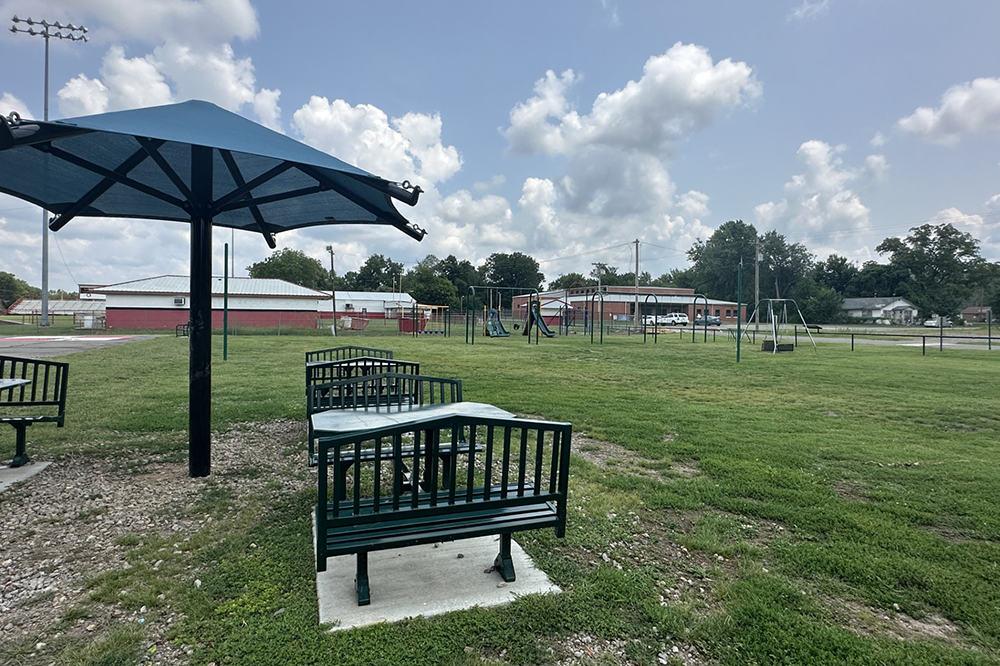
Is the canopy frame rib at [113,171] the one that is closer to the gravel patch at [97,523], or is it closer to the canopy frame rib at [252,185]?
the canopy frame rib at [252,185]

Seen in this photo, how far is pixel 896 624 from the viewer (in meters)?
2.38

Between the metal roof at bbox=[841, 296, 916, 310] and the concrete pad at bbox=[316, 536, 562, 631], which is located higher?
the metal roof at bbox=[841, 296, 916, 310]

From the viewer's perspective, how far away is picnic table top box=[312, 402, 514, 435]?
3011 mm

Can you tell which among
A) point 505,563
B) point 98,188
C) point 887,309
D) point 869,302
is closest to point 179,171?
point 98,188

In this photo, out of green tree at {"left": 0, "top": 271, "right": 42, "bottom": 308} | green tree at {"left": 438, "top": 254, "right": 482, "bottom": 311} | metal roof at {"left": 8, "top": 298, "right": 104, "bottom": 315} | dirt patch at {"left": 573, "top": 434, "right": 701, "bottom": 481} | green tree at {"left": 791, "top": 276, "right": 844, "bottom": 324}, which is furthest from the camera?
green tree at {"left": 438, "top": 254, "right": 482, "bottom": 311}

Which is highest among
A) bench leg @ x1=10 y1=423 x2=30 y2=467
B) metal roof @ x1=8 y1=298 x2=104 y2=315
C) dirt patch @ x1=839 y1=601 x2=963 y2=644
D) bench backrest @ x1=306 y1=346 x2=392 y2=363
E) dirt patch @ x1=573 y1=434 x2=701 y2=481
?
metal roof @ x1=8 y1=298 x2=104 y2=315

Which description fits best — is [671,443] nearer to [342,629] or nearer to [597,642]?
[597,642]

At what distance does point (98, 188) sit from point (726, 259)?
275 ft

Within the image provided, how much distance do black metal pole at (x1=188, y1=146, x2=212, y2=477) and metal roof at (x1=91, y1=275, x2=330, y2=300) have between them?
36.1m

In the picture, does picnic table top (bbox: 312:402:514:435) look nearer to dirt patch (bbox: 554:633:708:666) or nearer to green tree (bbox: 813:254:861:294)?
dirt patch (bbox: 554:633:708:666)

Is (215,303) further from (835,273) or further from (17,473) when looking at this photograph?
(835,273)

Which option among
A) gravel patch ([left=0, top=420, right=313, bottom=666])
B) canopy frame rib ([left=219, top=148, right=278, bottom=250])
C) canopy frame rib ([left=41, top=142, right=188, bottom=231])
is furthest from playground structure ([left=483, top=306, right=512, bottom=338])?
canopy frame rib ([left=41, top=142, right=188, bottom=231])

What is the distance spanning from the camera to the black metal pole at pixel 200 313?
412cm

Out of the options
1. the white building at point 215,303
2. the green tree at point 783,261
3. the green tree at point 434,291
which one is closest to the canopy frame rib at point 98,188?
the white building at point 215,303
